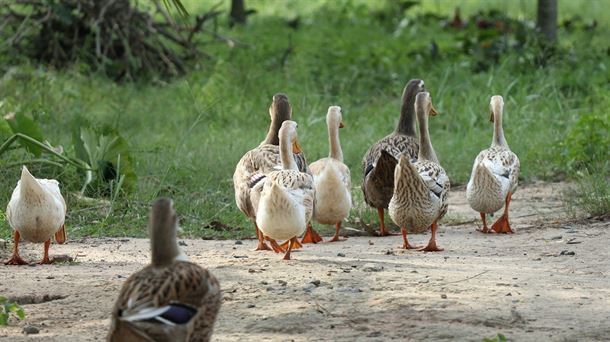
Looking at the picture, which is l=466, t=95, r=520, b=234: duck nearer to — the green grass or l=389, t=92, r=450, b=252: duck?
l=389, t=92, r=450, b=252: duck

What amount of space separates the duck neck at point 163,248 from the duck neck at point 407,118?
5.66 meters

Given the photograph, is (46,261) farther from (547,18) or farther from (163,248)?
(547,18)

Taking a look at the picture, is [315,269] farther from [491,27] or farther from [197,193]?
[491,27]

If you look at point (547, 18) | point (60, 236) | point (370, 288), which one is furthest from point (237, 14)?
point (370, 288)

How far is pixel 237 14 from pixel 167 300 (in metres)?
15.7

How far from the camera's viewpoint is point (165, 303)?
18.0 feet

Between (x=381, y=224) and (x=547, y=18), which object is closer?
(x=381, y=224)

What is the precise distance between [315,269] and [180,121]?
21.9 feet

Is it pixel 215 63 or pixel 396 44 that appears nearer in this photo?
pixel 215 63

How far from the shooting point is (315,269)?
26.2 ft

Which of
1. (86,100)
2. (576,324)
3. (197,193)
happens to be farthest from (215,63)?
(576,324)

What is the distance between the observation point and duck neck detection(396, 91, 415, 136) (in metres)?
11.4

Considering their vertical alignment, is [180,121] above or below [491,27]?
below

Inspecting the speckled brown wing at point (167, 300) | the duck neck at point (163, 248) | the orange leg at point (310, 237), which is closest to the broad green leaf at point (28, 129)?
the orange leg at point (310, 237)
